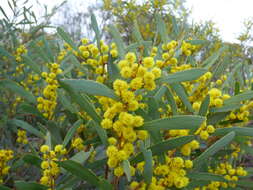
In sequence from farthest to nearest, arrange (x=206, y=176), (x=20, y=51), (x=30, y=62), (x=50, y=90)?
(x=20, y=51) < (x=30, y=62) < (x=50, y=90) < (x=206, y=176)

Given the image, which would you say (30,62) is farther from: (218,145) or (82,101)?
(218,145)

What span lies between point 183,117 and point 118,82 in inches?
8.0

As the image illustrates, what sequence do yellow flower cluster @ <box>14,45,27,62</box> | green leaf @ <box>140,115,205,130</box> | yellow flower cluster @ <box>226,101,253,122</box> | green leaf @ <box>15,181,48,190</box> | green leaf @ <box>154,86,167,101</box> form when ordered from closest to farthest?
1. green leaf @ <box>140,115,205,130</box>
2. green leaf @ <box>15,181,48,190</box>
3. green leaf @ <box>154,86,167,101</box>
4. yellow flower cluster @ <box>226,101,253,122</box>
5. yellow flower cluster @ <box>14,45,27,62</box>

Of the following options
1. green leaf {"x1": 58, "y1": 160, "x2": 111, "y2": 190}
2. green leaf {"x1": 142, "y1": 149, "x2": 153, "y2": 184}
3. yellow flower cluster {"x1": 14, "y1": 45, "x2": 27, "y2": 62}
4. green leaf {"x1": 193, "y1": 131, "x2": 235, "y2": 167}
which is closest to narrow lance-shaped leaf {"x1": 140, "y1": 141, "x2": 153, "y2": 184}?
green leaf {"x1": 142, "y1": 149, "x2": 153, "y2": 184}

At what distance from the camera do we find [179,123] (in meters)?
0.72

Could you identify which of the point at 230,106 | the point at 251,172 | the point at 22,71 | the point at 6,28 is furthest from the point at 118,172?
the point at 6,28

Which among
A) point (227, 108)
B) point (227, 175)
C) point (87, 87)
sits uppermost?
point (87, 87)

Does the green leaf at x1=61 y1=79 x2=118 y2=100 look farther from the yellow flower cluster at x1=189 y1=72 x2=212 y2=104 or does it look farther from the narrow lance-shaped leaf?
the yellow flower cluster at x1=189 y1=72 x2=212 y2=104

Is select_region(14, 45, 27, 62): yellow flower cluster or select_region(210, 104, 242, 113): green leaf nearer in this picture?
select_region(210, 104, 242, 113): green leaf

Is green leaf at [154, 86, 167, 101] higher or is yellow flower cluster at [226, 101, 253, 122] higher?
green leaf at [154, 86, 167, 101]

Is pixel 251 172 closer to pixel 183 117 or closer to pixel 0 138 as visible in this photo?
pixel 183 117

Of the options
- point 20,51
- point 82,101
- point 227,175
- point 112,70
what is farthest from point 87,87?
point 20,51

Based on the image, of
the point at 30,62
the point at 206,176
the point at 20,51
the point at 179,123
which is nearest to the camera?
the point at 179,123

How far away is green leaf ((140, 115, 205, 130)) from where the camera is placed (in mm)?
698
